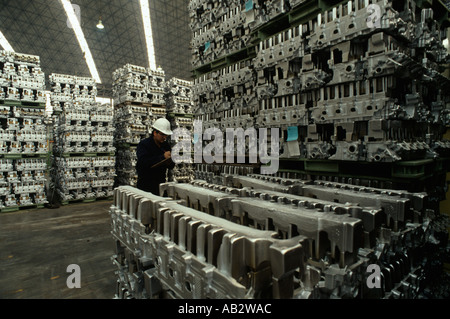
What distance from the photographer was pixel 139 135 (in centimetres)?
912

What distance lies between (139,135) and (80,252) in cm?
558

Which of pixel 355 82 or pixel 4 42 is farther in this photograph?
pixel 4 42

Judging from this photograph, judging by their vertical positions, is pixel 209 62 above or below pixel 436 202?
above

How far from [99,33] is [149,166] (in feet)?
75.1

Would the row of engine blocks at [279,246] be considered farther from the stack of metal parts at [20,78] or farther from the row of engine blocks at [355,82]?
the stack of metal parts at [20,78]

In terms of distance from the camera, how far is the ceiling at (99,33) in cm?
1869

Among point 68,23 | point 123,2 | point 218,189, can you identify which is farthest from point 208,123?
point 68,23

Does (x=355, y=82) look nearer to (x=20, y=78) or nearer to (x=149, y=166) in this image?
(x=149, y=166)

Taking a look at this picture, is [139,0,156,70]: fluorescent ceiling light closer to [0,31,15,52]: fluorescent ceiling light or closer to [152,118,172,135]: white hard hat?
[0,31,15,52]: fluorescent ceiling light

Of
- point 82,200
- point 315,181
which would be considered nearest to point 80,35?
point 82,200

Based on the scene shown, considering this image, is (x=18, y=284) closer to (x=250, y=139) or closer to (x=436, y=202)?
(x=250, y=139)

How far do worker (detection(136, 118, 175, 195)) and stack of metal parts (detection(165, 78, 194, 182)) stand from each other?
5.29 m

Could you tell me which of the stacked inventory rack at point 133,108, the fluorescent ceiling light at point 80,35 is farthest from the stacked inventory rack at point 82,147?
the fluorescent ceiling light at point 80,35

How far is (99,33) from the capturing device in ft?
71.5
